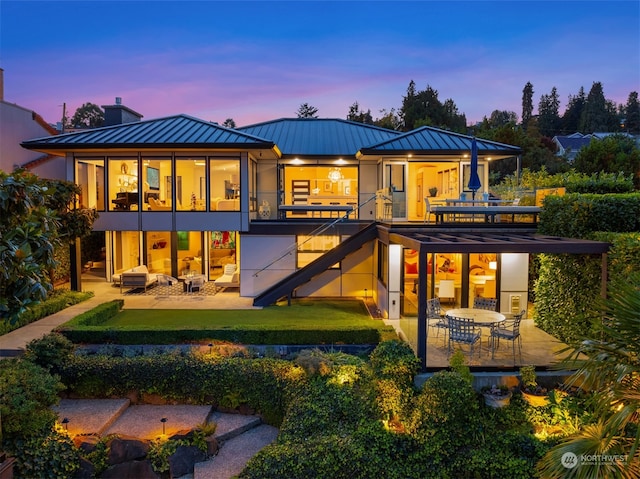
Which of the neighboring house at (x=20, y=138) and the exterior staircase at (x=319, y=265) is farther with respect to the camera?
the neighboring house at (x=20, y=138)

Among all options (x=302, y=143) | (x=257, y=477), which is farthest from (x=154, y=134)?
(x=257, y=477)

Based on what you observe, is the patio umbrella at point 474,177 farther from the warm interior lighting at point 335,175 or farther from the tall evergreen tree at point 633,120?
the tall evergreen tree at point 633,120

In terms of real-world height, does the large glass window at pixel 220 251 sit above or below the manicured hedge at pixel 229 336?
above

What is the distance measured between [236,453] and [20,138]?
18.8 metres

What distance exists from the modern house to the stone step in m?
5.78

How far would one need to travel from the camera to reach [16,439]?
7.46 m

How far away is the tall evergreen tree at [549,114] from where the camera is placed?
6789cm

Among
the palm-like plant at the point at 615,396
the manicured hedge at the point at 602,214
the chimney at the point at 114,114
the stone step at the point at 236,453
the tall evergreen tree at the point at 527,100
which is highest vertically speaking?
the tall evergreen tree at the point at 527,100

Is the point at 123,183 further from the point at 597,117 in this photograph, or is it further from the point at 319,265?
the point at 597,117

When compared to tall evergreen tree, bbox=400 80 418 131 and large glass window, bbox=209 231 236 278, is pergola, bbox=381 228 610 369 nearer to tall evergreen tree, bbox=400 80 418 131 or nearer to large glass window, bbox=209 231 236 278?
large glass window, bbox=209 231 236 278

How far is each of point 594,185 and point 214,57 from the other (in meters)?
20.0

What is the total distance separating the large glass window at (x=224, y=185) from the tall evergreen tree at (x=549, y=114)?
62306 mm

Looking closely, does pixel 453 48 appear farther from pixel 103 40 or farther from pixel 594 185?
pixel 103 40

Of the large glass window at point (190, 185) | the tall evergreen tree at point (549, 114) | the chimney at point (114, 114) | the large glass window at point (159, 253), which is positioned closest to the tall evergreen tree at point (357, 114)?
the chimney at point (114, 114)
